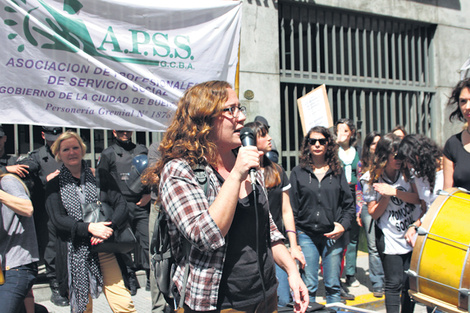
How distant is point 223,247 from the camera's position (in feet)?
7.97

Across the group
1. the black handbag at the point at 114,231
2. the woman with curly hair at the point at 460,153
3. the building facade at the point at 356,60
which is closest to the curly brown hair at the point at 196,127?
Answer: the black handbag at the point at 114,231

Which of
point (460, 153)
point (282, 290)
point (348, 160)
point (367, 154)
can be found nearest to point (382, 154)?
point (460, 153)

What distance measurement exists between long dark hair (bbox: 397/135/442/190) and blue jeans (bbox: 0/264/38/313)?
3.43 meters

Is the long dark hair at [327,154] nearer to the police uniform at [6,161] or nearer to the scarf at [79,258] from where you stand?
the scarf at [79,258]

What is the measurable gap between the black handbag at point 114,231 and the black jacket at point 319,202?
1850mm

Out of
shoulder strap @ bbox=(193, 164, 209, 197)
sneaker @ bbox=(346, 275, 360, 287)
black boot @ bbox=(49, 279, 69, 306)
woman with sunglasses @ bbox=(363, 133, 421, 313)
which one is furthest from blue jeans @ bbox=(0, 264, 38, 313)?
sneaker @ bbox=(346, 275, 360, 287)

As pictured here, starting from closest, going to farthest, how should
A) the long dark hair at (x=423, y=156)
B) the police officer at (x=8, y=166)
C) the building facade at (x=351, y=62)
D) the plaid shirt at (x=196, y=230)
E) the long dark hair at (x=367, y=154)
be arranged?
the plaid shirt at (x=196, y=230), the long dark hair at (x=423, y=156), the police officer at (x=8, y=166), the long dark hair at (x=367, y=154), the building facade at (x=351, y=62)

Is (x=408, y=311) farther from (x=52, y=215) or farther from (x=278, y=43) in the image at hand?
(x=278, y=43)

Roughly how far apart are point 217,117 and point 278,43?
6.50 m

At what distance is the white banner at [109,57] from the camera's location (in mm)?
3863

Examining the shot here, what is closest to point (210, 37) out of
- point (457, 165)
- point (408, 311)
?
point (457, 165)

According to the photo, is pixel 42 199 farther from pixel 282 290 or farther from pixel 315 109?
pixel 315 109

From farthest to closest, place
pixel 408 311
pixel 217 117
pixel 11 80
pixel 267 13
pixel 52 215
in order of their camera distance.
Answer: pixel 267 13 < pixel 408 311 < pixel 52 215 < pixel 11 80 < pixel 217 117

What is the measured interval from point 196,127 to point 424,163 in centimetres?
275
